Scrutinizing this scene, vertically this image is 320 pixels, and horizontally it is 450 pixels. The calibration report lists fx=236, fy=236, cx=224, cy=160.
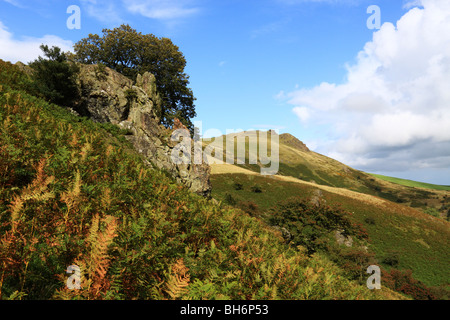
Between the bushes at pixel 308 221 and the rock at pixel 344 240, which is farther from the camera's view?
the rock at pixel 344 240

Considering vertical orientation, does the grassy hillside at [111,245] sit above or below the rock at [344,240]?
above

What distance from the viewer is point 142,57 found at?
106 feet

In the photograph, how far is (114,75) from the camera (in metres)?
22.8

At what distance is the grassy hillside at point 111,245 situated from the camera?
9.37 ft

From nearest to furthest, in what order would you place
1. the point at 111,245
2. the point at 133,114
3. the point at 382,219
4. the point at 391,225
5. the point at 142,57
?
the point at 111,245, the point at 133,114, the point at 142,57, the point at 391,225, the point at 382,219

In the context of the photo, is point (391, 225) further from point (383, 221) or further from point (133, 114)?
point (133, 114)

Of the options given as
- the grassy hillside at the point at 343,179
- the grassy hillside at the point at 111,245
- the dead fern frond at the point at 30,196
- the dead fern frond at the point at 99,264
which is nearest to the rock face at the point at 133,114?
the grassy hillside at the point at 111,245

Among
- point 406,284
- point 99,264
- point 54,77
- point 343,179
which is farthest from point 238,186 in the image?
point 343,179

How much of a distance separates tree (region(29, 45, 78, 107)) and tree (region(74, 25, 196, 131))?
1254 cm

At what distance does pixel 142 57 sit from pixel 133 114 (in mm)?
15198

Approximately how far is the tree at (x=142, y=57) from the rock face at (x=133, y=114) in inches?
325

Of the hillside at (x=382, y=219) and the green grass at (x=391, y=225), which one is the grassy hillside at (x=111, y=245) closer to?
the hillside at (x=382, y=219)

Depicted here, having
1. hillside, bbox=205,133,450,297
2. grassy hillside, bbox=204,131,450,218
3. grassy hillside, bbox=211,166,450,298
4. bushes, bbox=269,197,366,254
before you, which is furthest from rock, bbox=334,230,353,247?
grassy hillside, bbox=204,131,450,218

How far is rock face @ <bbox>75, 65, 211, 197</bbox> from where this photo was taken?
1967 centimetres
